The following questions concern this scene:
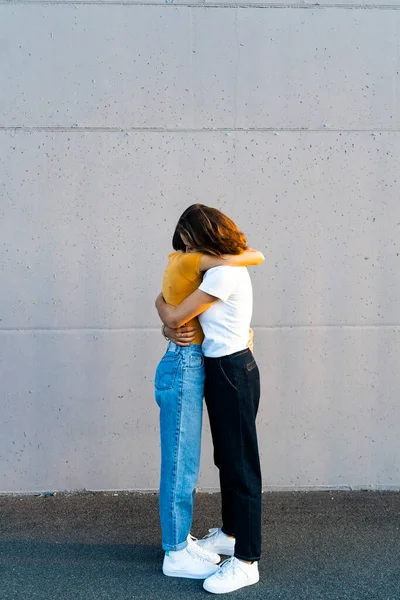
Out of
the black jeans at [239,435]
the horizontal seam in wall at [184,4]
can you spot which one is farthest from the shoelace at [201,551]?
the horizontal seam in wall at [184,4]

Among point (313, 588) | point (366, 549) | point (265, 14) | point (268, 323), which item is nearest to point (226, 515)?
point (313, 588)

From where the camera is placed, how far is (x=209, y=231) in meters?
3.13

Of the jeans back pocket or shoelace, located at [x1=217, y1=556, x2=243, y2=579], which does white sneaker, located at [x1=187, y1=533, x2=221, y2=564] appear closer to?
shoelace, located at [x1=217, y1=556, x2=243, y2=579]

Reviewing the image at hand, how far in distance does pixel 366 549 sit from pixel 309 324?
4.48 ft

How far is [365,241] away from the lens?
4391 mm

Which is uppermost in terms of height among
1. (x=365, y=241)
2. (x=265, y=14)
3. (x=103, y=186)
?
(x=265, y=14)

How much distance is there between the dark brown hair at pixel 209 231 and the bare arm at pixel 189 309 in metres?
0.20

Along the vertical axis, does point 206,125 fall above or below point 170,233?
above

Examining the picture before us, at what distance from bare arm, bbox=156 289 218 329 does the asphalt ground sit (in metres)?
1.17

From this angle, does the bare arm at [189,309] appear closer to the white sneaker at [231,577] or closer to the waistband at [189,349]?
the waistband at [189,349]

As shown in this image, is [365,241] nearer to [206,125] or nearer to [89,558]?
[206,125]

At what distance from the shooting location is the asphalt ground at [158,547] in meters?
3.17

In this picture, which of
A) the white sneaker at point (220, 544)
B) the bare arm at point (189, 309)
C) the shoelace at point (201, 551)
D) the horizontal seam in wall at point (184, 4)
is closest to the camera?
the bare arm at point (189, 309)

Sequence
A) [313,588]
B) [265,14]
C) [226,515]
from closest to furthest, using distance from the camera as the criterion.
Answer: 1. [313,588]
2. [226,515]
3. [265,14]
